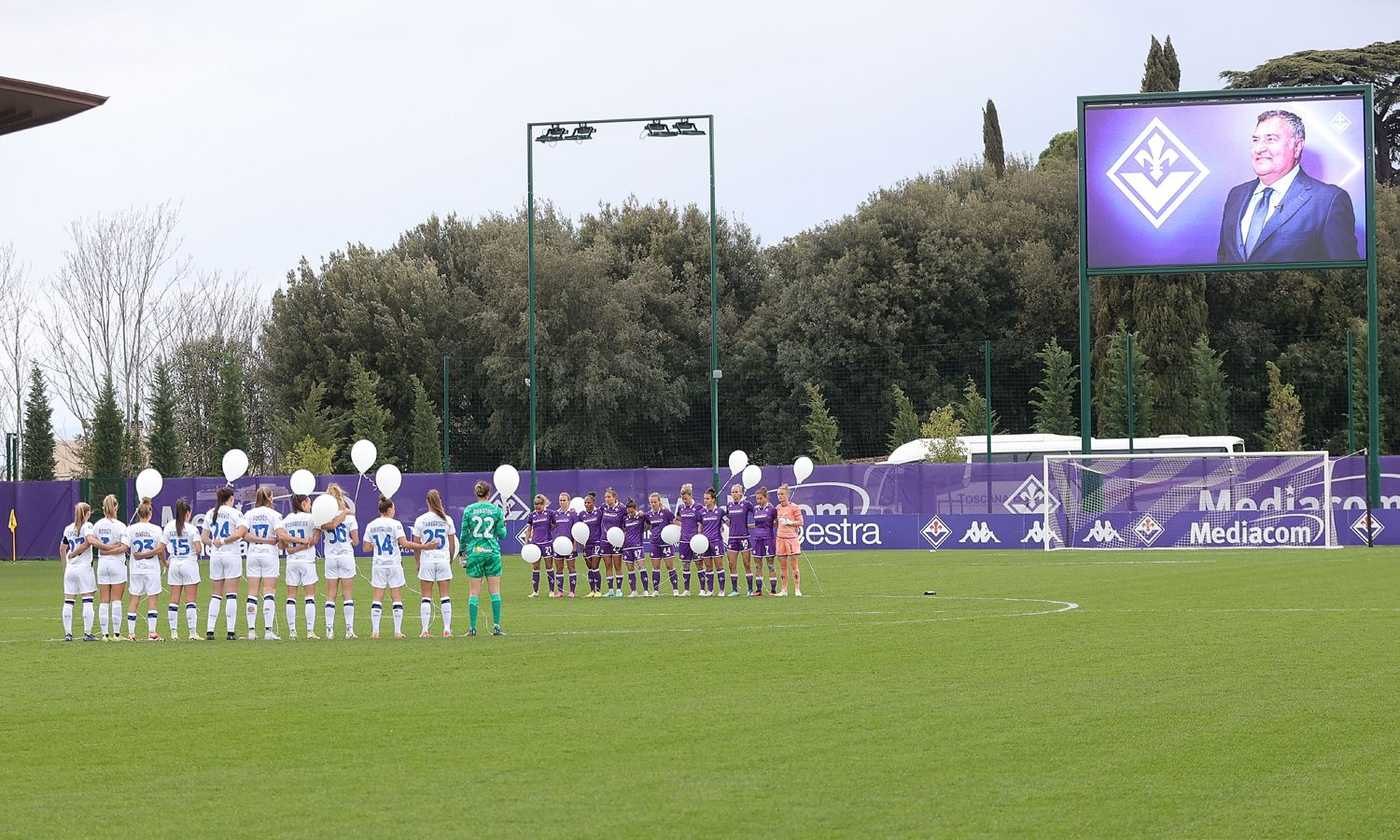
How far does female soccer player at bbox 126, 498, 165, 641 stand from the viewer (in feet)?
68.2

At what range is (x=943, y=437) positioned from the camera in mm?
50844

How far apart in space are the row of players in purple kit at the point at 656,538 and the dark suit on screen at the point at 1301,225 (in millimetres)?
15229

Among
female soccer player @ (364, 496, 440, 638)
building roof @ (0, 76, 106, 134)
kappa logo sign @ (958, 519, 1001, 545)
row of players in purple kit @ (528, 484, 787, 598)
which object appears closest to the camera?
female soccer player @ (364, 496, 440, 638)

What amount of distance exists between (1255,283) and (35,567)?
126 ft

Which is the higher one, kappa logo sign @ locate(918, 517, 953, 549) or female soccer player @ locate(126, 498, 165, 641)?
female soccer player @ locate(126, 498, 165, 641)

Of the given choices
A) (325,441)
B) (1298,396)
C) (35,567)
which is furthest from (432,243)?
(1298,396)

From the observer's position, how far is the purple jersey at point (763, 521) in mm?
28953

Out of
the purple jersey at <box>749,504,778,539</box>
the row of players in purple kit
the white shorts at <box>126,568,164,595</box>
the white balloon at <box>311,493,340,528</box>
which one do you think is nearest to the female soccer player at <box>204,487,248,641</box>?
the white shorts at <box>126,568,164,595</box>

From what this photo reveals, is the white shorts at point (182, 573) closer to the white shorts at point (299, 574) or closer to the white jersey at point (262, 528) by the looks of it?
the white jersey at point (262, 528)

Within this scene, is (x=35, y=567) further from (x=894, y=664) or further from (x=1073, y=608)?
(x=894, y=664)

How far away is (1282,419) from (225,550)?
125 ft

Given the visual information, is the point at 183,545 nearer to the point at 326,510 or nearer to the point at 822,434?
the point at 326,510

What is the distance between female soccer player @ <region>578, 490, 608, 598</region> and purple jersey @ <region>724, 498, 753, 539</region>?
2.28 meters

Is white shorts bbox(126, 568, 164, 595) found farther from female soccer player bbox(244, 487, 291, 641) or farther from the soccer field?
female soccer player bbox(244, 487, 291, 641)
